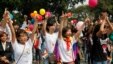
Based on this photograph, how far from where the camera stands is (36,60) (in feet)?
55.8

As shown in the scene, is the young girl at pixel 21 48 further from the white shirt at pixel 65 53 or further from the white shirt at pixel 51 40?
the white shirt at pixel 51 40

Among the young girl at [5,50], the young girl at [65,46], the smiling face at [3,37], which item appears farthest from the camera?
the young girl at [65,46]

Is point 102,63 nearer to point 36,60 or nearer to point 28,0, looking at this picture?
point 36,60

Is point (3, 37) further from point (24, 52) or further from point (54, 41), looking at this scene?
point (54, 41)

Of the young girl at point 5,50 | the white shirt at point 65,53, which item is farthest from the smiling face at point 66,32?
the young girl at point 5,50

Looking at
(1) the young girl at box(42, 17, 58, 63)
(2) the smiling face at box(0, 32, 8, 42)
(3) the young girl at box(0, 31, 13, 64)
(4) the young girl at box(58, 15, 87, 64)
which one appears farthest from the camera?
(1) the young girl at box(42, 17, 58, 63)

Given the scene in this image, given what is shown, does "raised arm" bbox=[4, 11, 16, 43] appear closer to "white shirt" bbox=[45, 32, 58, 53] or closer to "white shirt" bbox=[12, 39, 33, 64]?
"white shirt" bbox=[12, 39, 33, 64]

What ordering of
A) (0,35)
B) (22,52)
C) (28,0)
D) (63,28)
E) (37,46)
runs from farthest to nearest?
1. (28,0)
2. (37,46)
3. (63,28)
4. (0,35)
5. (22,52)

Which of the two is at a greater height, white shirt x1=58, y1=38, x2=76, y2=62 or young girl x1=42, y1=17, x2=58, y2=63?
young girl x1=42, y1=17, x2=58, y2=63

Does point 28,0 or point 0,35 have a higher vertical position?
point 28,0

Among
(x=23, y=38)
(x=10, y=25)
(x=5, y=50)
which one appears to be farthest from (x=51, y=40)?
(x=23, y=38)

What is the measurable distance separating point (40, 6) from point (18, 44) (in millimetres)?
32335

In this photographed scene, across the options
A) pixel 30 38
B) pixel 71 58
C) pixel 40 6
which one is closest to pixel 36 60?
pixel 71 58

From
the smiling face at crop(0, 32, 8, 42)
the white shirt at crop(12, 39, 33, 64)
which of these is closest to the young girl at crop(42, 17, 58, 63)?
the smiling face at crop(0, 32, 8, 42)
